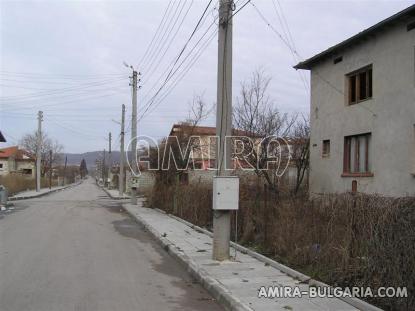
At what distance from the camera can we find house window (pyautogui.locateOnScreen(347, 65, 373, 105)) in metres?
19.5

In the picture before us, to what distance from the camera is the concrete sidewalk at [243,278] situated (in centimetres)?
704

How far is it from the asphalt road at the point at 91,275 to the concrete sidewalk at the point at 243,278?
0.76ft

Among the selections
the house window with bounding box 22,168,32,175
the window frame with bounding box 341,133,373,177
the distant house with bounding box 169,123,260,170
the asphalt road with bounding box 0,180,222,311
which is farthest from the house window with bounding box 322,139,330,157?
the house window with bounding box 22,168,32,175

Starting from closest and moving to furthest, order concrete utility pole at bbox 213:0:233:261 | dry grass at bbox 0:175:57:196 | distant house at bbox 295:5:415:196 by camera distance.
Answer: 1. concrete utility pole at bbox 213:0:233:261
2. distant house at bbox 295:5:415:196
3. dry grass at bbox 0:175:57:196

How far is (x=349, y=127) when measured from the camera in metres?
20.5

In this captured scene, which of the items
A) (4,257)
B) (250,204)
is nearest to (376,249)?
(250,204)

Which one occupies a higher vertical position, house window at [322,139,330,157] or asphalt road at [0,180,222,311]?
house window at [322,139,330,157]

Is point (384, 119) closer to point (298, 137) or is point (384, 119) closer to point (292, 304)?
point (298, 137)

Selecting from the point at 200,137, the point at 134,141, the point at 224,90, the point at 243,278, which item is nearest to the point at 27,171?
the point at 200,137

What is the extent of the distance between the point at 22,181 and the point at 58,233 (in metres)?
46.1

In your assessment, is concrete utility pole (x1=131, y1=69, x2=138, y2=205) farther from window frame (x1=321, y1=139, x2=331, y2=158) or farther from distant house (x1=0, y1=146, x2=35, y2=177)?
distant house (x1=0, y1=146, x2=35, y2=177)

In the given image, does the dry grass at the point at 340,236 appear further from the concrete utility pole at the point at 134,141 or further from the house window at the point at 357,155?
the concrete utility pole at the point at 134,141

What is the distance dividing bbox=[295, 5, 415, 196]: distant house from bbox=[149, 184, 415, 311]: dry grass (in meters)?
5.71

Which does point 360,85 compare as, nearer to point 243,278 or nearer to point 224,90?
point 224,90
